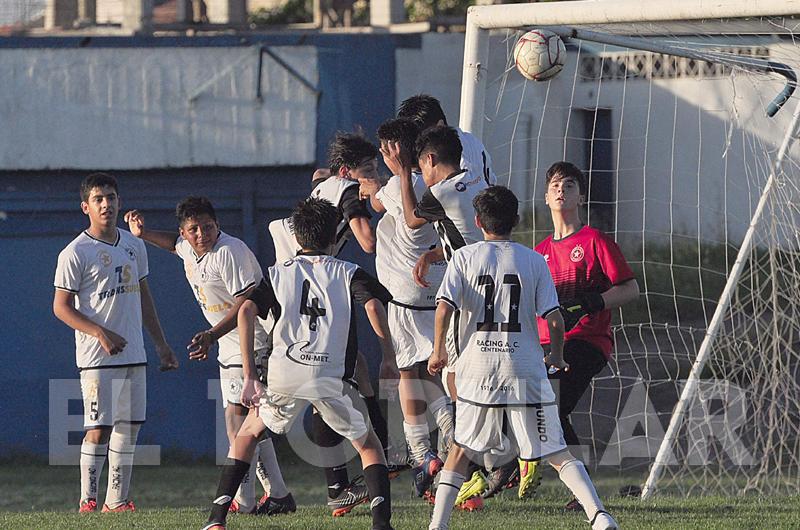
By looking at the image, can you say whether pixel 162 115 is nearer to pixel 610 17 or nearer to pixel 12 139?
pixel 12 139

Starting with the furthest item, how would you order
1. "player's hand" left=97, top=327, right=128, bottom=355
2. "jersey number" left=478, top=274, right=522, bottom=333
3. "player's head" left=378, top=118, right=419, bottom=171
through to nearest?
1. "player's hand" left=97, top=327, right=128, bottom=355
2. "player's head" left=378, top=118, right=419, bottom=171
3. "jersey number" left=478, top=274, right=522, bottom=333

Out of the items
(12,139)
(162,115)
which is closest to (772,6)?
(162,115)

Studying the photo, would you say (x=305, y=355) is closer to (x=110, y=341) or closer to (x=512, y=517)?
(x=512, y=517)

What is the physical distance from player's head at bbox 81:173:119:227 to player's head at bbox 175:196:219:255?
619 millimetres

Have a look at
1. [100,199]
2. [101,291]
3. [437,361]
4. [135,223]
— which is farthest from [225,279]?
[437,361]

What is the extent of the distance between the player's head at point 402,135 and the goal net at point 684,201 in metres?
1.31

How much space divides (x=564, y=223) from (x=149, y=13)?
9.45 m

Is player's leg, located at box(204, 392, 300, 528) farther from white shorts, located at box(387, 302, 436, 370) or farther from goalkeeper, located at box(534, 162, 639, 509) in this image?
goalkeeper, located at box(534, 162, 639, 509)

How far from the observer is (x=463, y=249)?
615 centimetres

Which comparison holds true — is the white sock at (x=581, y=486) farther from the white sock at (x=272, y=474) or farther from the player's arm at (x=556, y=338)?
the white sock at (x=272, y=474)

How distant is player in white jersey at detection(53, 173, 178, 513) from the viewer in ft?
26.1

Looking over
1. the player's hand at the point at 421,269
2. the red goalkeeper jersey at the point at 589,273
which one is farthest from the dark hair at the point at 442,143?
the red goalkeeper jersey at the point at 589,273

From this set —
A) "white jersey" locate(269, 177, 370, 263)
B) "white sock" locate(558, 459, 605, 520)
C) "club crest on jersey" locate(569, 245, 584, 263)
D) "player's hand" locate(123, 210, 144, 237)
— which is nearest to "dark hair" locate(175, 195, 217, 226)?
"player's hand" locate(123, 210, 144, 237)

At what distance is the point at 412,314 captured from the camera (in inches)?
297
